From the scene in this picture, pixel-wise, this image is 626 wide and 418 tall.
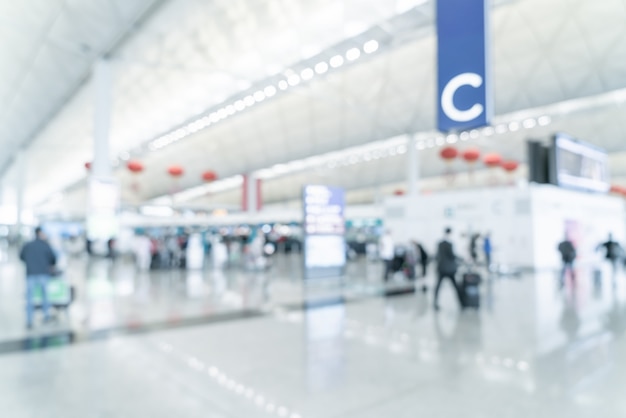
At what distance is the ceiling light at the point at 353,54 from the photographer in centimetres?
1833

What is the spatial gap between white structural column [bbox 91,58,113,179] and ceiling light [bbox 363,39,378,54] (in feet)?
34.0

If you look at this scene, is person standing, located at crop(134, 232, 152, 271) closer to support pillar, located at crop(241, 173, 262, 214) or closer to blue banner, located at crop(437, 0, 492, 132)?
blue banner, located at crop(437, 0, 492, 132)

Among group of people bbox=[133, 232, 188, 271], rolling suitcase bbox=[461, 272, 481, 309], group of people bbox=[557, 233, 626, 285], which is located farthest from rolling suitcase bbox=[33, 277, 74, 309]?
group of people bbox=[557, 233, 626, 285]

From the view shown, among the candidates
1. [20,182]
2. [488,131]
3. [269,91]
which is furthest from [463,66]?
[20,182]

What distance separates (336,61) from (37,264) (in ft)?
49.0

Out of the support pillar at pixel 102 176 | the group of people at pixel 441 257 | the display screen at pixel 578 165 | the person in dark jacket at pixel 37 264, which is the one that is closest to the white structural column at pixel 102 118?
the support pillar at pixel 102 176

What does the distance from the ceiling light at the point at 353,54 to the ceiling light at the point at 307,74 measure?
191cm

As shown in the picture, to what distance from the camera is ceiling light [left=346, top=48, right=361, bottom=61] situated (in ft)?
60.1

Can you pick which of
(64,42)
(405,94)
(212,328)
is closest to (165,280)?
(212,328)

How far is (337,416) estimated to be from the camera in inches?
134

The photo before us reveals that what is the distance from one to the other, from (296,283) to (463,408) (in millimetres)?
9917

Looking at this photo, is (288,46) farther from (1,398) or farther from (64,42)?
(1,398)

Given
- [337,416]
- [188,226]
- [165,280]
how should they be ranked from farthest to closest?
1. [188,226]
2. [165,280]
3. [337,416]

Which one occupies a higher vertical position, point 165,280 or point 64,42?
point 64,42
